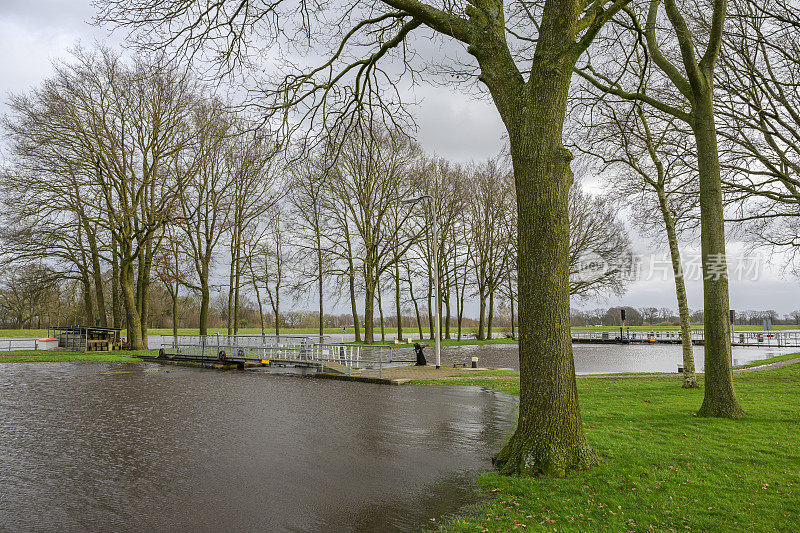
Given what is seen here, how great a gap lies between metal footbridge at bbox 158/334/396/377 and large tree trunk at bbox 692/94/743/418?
472 inches

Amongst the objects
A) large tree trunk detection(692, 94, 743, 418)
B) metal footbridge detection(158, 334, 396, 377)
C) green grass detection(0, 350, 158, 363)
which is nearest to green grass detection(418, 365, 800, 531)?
large tree trunk detection(692, 94, 743, 418)

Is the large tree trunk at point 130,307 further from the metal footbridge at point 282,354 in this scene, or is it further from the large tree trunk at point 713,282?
the large tree trunk at point 713,282

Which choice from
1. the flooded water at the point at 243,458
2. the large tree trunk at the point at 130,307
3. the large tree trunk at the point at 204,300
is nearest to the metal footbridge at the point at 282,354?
the large tree trunk at the point at 204,300

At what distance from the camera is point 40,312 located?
1861 inches

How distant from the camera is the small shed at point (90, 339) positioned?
102ft

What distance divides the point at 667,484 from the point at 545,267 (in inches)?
116

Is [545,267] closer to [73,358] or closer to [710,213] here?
Answer: [710,213]

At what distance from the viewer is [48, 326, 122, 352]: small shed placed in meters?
31.2

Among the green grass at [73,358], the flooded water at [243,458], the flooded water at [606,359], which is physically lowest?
the flooded water at [606,359]

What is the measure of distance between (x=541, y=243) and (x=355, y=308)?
3195 cm

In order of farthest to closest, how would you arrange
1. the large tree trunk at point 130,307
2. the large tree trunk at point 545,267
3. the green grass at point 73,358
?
1. the large tree trunk at point 130,307
2. the green grass at point 73,358
3. the large tree trunk at point 545,267

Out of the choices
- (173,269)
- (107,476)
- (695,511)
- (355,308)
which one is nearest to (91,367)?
(173,269)

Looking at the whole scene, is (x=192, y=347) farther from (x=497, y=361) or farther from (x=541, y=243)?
(x=541, y=243)

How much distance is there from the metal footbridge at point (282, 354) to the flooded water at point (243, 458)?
21.6 ft
